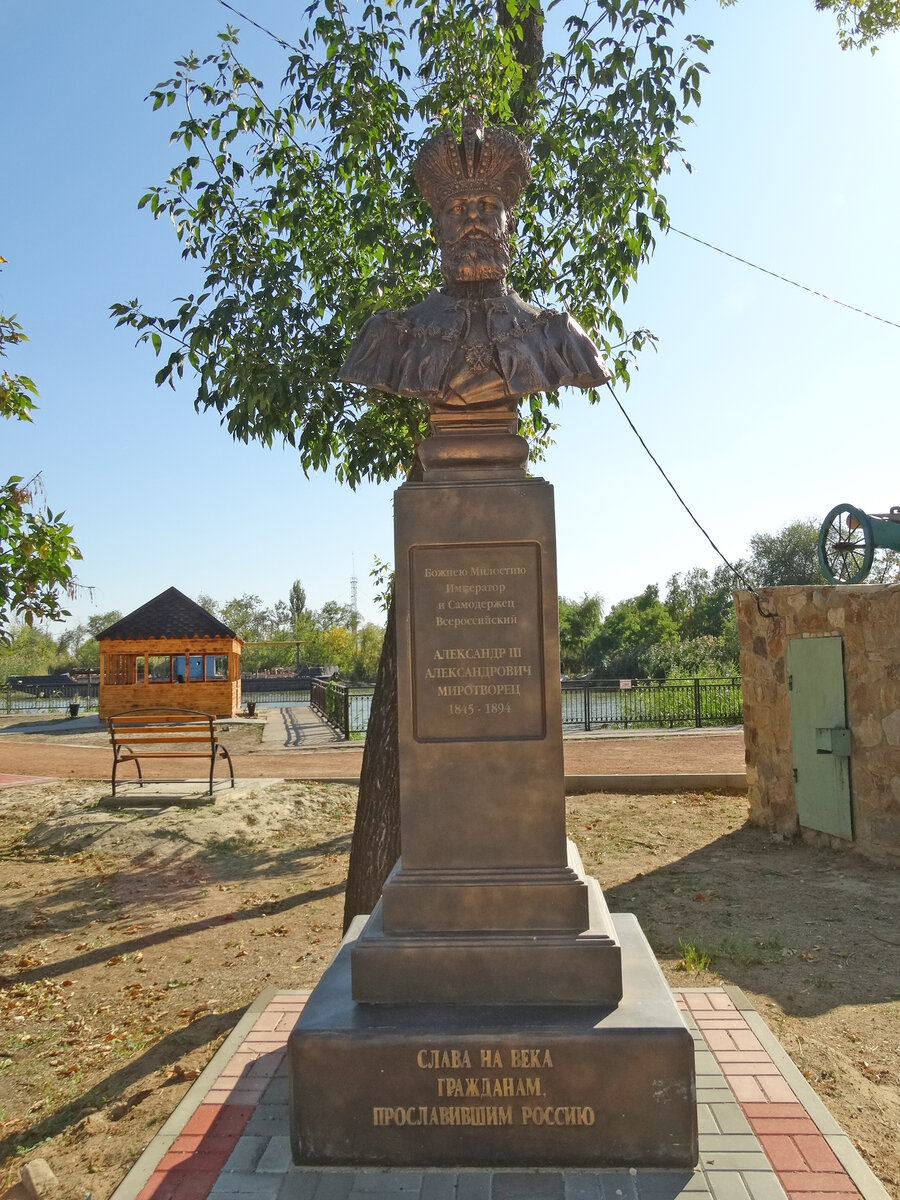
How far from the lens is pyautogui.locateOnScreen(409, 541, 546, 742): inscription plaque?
11.6ft

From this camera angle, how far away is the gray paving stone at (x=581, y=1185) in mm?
2768

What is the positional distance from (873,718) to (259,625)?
8234 centimetres

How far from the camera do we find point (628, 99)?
6613 mm

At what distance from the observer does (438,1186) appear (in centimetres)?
287

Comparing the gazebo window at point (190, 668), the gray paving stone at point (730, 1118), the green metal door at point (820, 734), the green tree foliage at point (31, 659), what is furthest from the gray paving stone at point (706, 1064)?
the green tree foliage at point (31, 659)

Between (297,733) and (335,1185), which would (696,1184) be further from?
(297,733)

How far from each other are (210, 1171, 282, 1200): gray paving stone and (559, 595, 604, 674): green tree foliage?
3952cm

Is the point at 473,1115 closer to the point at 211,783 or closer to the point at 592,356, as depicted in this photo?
the point at 592,356

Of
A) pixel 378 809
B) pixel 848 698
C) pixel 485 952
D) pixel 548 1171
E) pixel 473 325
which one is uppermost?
pixel 473 325

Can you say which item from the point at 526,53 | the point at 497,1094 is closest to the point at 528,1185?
the point at 497,1094

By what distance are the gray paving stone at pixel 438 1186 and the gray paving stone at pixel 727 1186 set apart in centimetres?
82

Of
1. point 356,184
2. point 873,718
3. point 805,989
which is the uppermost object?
point 356,184

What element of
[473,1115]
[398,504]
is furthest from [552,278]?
[473,1115]

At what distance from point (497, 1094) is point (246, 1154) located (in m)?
0.90
